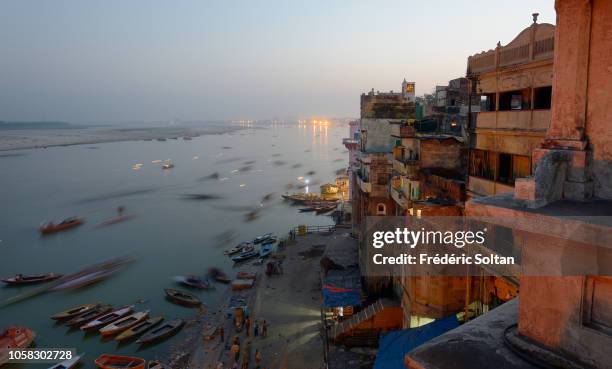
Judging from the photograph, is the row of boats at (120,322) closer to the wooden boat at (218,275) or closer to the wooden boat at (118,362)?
the wooden boat at (118,362)

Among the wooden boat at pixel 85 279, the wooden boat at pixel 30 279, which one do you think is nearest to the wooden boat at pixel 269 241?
the wooden boat at pixel 85 279

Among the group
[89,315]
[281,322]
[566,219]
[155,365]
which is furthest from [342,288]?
[566,219]

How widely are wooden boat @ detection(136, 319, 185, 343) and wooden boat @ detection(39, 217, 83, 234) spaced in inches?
1144

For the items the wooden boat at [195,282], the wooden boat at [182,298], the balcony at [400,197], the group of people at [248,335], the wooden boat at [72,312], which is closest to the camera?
the balcony at [400,197]

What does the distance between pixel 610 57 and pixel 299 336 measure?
20.6m

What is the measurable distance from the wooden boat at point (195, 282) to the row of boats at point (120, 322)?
475 cm

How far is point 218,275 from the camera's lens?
114 feet

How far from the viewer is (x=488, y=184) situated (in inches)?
522

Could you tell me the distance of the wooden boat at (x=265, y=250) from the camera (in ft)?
124

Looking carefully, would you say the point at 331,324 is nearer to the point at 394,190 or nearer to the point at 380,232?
the point at 380,232

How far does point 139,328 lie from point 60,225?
29201 millimetres

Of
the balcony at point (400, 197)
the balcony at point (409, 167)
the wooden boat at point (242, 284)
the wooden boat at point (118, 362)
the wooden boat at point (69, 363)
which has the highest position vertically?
the balcony at point (409, 167)

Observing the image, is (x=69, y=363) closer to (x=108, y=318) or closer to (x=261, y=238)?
(x=108, y=318)

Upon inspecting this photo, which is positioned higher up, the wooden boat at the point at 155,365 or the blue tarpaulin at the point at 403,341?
the blue tarpaulin at the point at 403,341
